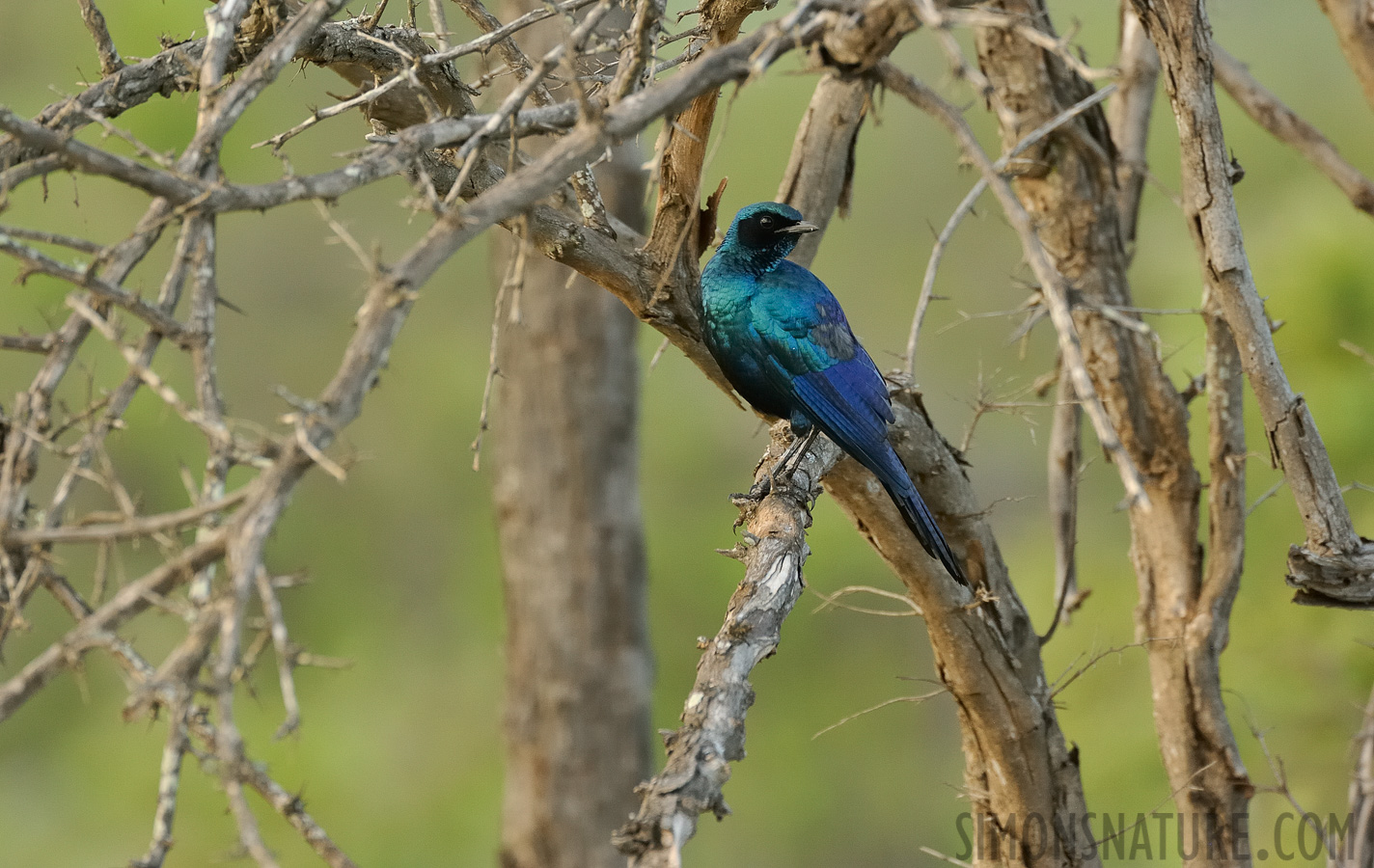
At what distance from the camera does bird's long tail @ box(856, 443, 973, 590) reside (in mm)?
3025

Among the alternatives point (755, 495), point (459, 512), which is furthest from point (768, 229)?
point (459, 512)

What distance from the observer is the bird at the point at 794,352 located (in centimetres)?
305

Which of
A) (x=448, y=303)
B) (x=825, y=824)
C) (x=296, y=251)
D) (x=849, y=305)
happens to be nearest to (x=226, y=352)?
(x=296, y=251)

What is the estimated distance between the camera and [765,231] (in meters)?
3.51

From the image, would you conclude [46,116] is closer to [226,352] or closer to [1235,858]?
[1235,858]

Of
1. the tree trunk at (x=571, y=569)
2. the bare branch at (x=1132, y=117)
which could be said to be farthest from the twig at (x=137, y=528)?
the tree trunk at (x=571, y=569)

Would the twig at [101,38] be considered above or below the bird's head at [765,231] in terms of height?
below

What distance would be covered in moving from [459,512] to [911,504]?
50.6ft

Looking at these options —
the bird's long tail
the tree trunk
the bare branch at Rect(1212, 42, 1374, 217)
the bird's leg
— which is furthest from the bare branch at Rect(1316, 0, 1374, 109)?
the tree trunk

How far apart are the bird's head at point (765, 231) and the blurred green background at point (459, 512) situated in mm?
6557

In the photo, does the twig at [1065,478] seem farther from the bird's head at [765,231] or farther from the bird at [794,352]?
the bird's head at [765,231]

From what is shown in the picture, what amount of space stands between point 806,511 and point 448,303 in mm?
15584

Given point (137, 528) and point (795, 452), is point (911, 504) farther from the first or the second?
point (137, 528)

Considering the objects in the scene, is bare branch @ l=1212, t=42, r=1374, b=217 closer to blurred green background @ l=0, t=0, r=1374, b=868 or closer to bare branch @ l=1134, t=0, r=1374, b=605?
bare branch @ l=1134, t=0, r=1374, b=605
